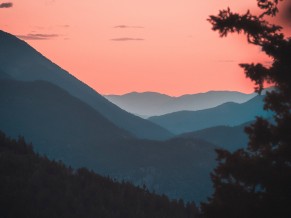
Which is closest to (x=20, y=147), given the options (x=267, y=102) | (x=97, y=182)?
(x=97, y=182)

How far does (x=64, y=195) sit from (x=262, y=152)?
139m

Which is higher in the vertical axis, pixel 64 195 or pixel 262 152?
pixel 262 152

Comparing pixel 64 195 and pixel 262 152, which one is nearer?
pixel 262 152

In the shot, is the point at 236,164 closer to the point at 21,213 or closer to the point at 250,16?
the point at 250,16

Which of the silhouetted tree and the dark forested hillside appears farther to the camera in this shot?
the dark forested hillside

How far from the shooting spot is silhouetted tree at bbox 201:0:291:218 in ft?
55.9

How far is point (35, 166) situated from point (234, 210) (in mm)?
155598

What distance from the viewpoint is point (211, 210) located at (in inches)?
755

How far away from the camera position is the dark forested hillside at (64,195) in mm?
139125

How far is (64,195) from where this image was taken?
154 metres

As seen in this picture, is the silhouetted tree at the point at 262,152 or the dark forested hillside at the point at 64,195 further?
the dark forested hillside at the point at 64,195

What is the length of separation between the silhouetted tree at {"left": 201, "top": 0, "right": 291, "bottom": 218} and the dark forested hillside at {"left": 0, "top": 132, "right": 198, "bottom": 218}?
117113mm

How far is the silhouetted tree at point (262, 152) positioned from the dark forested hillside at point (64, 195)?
4611 inches

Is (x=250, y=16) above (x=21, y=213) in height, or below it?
above
